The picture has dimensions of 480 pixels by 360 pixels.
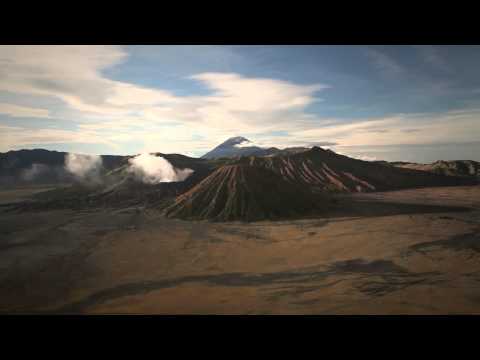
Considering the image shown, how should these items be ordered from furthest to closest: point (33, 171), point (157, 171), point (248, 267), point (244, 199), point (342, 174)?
point (33, 171)
point (342, 174)
point (157, 171)
point (244, 199)
point (248, 267)

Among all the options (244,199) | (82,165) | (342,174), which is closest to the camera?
(244,199)

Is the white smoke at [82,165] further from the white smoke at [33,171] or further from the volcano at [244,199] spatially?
the volcano at [244,199]

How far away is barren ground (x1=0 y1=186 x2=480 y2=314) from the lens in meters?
9.24

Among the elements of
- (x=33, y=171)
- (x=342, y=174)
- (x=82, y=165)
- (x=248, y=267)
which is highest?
(x=82, y=165)

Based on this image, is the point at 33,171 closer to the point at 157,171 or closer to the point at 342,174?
the point at 157,171

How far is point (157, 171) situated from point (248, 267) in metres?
38.4

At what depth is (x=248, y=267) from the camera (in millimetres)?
13336

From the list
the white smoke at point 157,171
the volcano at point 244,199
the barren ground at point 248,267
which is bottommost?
the barren ground at point 248,267

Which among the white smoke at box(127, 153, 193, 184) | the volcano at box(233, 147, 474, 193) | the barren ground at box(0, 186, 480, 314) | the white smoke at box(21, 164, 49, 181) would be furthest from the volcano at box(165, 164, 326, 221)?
the white smoke at box(21, 164, 49, 181)

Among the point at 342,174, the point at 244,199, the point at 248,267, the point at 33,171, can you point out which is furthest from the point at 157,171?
the point at 33,171

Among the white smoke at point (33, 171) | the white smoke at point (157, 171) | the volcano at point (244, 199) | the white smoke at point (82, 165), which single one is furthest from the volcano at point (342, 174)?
the white smoke at point (33, 171)

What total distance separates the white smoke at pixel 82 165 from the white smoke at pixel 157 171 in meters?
27.1

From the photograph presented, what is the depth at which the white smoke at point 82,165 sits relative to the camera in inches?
2953
